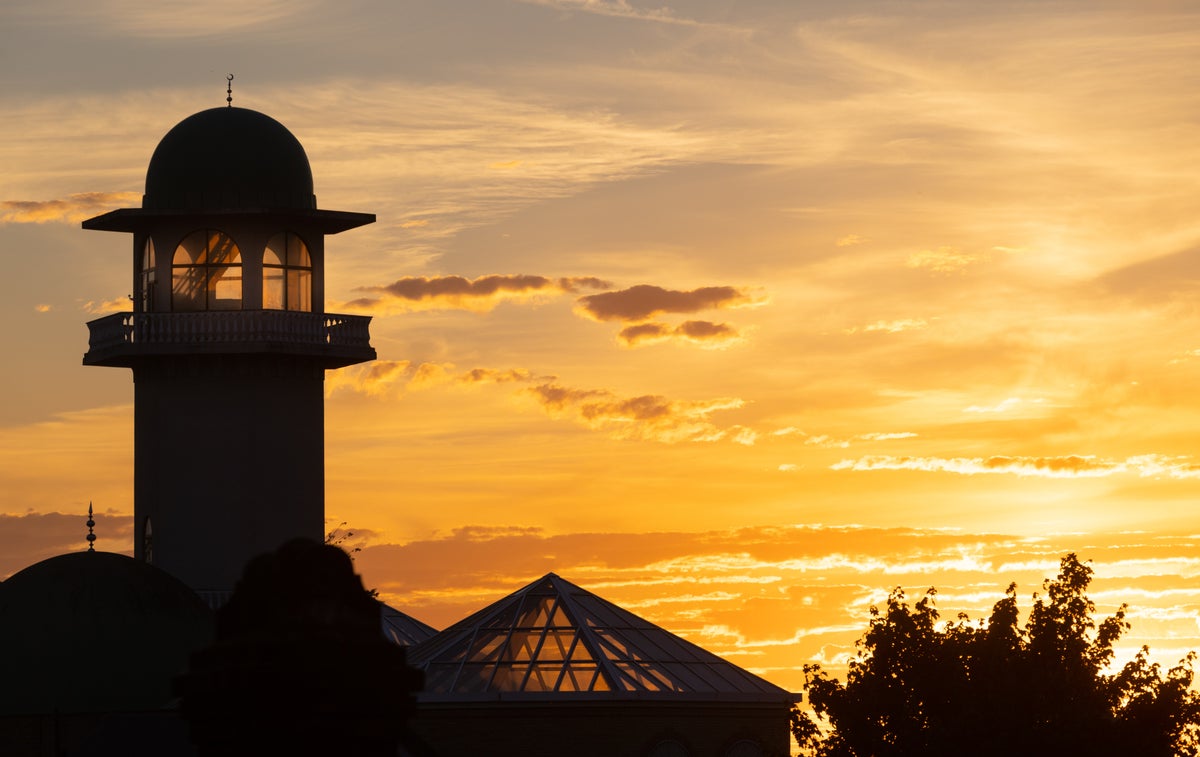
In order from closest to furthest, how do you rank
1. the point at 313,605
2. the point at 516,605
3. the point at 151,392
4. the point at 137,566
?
the point at 313,605
the point at 137,566
the point at 516,605
the point at 151,392

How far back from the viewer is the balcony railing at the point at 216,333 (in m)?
68.8

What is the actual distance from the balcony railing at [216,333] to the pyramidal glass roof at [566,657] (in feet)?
33.4

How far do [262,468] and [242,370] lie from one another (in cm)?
306

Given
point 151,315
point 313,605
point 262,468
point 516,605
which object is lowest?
point 313,605

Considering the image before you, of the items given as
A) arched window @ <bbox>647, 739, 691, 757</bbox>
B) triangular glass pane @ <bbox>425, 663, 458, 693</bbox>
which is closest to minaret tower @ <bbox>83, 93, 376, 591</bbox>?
triangular glass pane @ <bbox>425, 663, 458, 693</bbox>

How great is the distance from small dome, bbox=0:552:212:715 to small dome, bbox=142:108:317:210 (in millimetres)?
13940

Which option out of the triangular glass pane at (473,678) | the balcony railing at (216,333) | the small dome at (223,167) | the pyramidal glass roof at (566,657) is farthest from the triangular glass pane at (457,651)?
the small dome at (223,167)

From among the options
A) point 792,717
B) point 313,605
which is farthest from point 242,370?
point 313,605

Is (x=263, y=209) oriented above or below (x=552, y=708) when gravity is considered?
above

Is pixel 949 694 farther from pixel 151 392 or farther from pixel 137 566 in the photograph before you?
pixel 151 392

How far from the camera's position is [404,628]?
73812mm

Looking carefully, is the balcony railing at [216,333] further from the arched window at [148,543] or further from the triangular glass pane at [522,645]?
the triangular glass pane at [522,645]

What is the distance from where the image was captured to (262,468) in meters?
69.3

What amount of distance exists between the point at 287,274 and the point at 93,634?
16.9 meters
